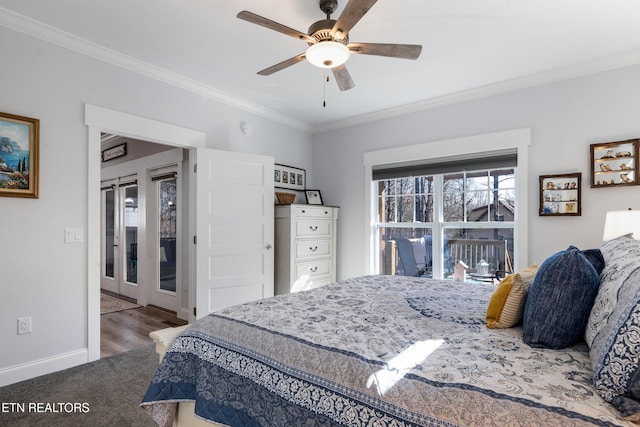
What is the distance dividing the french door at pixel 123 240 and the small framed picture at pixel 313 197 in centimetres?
268

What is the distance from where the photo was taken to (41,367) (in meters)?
2.52

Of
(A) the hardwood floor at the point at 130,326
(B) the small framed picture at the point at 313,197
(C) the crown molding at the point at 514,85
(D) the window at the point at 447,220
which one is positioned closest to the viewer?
(C) the crown molding at the point at 514,85

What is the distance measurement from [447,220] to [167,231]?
12.2ft

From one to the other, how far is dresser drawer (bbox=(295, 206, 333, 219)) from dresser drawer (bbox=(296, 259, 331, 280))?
A: 59 cm

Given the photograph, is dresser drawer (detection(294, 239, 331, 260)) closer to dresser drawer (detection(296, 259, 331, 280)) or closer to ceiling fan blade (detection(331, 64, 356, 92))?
dresser drawer (detection(296, 259, 331, 280))

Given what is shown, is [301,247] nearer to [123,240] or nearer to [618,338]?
[123,240]

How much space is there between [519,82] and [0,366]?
4.94 meters

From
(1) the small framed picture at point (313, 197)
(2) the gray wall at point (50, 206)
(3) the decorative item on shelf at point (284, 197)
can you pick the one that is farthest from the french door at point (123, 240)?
(1) the small framed picture at point (313, 197)

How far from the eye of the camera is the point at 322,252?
14.6ft

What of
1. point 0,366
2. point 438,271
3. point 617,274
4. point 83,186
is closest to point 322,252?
point 438,271

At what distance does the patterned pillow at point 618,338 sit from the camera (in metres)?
0.80

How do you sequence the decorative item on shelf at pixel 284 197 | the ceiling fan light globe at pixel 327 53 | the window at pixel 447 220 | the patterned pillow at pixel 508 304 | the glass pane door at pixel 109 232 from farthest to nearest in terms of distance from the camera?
1. the glass pane door at pixel 109 232
2. the decorative item on shelf at pixel 284 197
3. the window at pixel 447 220
4. the ceiling fan light globe at pixel 327 53
5. the patterned pillow at pixel 508 304

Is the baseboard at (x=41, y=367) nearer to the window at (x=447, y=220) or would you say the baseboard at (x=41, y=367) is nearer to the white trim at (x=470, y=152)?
the white trim at (x=470, y=152)

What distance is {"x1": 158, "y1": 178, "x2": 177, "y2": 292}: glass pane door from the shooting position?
4.61 meters
